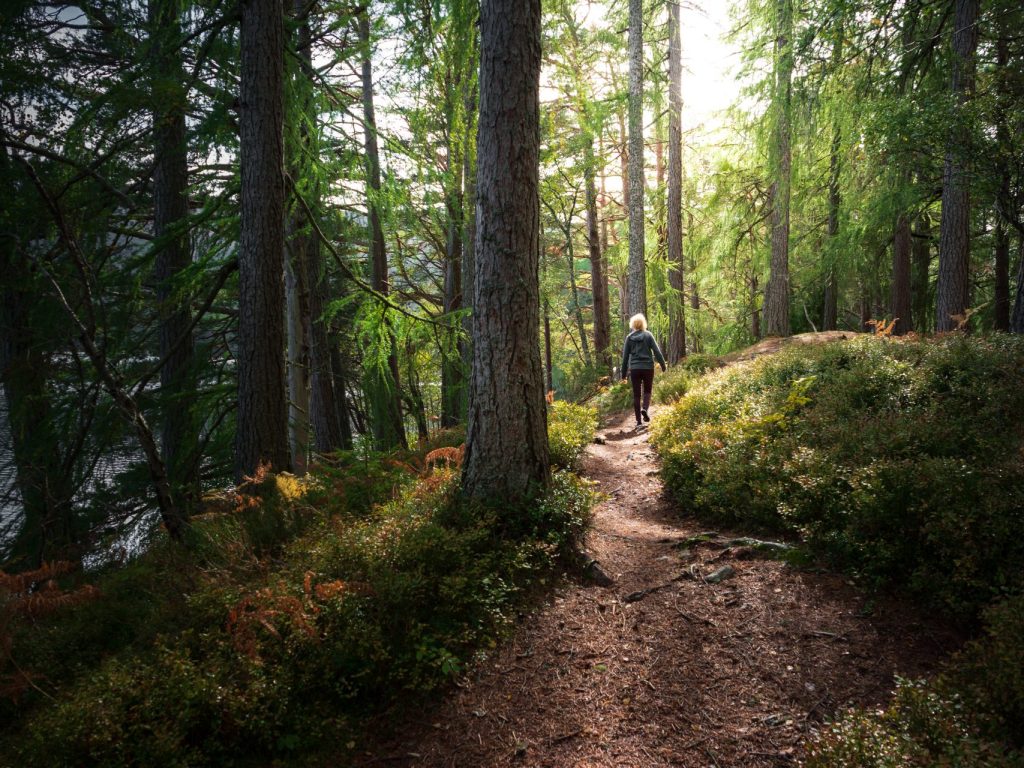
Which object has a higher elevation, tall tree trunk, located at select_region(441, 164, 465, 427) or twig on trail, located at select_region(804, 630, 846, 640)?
tall tree trunk, located at select_region(441, 164, 465, 427)

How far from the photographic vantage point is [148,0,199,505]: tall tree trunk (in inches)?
200

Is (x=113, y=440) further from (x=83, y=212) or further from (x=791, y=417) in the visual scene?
(x=791, y=417)

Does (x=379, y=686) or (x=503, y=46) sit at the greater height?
(x=503, y=46)

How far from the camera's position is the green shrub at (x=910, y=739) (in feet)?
7.25

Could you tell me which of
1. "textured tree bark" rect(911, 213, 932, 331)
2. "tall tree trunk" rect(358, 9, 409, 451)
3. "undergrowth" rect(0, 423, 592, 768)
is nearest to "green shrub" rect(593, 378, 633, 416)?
"tall tree trunk" rect(358, 9, 409, 451)

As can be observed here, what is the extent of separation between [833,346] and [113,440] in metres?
9.79

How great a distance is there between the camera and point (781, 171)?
40.7 ft

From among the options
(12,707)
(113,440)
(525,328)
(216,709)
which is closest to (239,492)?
(113,440)

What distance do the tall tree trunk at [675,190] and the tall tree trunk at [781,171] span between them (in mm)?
2450

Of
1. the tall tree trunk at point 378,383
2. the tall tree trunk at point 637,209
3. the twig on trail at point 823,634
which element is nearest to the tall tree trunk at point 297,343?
the tall tree trunk at point 378,383

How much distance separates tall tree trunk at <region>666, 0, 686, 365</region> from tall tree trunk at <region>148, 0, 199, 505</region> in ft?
38.4

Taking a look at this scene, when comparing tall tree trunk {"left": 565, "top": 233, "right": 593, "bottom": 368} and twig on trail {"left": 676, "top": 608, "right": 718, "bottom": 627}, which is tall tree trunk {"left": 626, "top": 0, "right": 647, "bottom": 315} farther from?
twig on trail {"left": 676, "top": 608, "right": 718, "bottom": 627}

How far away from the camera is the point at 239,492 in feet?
17.1

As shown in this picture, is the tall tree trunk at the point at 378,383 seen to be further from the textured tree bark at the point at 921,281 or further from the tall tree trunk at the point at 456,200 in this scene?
the textured tree bark at the point at 921,281
